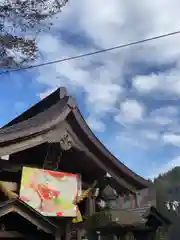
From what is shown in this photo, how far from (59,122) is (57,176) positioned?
4.20 ft

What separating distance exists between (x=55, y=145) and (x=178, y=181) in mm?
48120

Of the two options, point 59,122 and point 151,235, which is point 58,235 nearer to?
point 59,122

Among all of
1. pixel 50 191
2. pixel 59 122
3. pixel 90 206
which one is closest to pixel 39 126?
pixel 59 122

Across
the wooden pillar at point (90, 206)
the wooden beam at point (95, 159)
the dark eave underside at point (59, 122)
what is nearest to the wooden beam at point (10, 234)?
the dark eave underside at point (59, 122)

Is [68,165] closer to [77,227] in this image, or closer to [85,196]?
[85,196]

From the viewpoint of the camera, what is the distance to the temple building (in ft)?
22.5

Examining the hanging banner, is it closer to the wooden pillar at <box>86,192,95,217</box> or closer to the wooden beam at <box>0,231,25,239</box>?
the wooden pillar at <box>86,192,95,217</box>

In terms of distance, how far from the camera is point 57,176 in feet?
25.7

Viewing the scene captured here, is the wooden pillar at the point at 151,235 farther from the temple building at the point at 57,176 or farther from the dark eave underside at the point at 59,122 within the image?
the dark eave underside at the point at 59,122

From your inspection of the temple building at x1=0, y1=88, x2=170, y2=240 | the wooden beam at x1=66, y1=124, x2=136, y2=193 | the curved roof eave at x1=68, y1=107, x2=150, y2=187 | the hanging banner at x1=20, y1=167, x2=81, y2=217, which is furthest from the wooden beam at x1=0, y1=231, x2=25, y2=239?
the curved roof eave at x1=68, y1=107, x2=150, y2=187

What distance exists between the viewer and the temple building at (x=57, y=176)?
6867 millimetres

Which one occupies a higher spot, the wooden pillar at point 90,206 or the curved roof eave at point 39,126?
the curved roof eave at point 39,126

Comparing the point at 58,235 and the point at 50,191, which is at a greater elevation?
the point at 50,191

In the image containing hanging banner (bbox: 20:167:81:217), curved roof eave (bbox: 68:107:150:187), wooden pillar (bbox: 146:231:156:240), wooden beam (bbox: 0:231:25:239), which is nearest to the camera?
wooden beam (bbox: 0:231:25:239)
